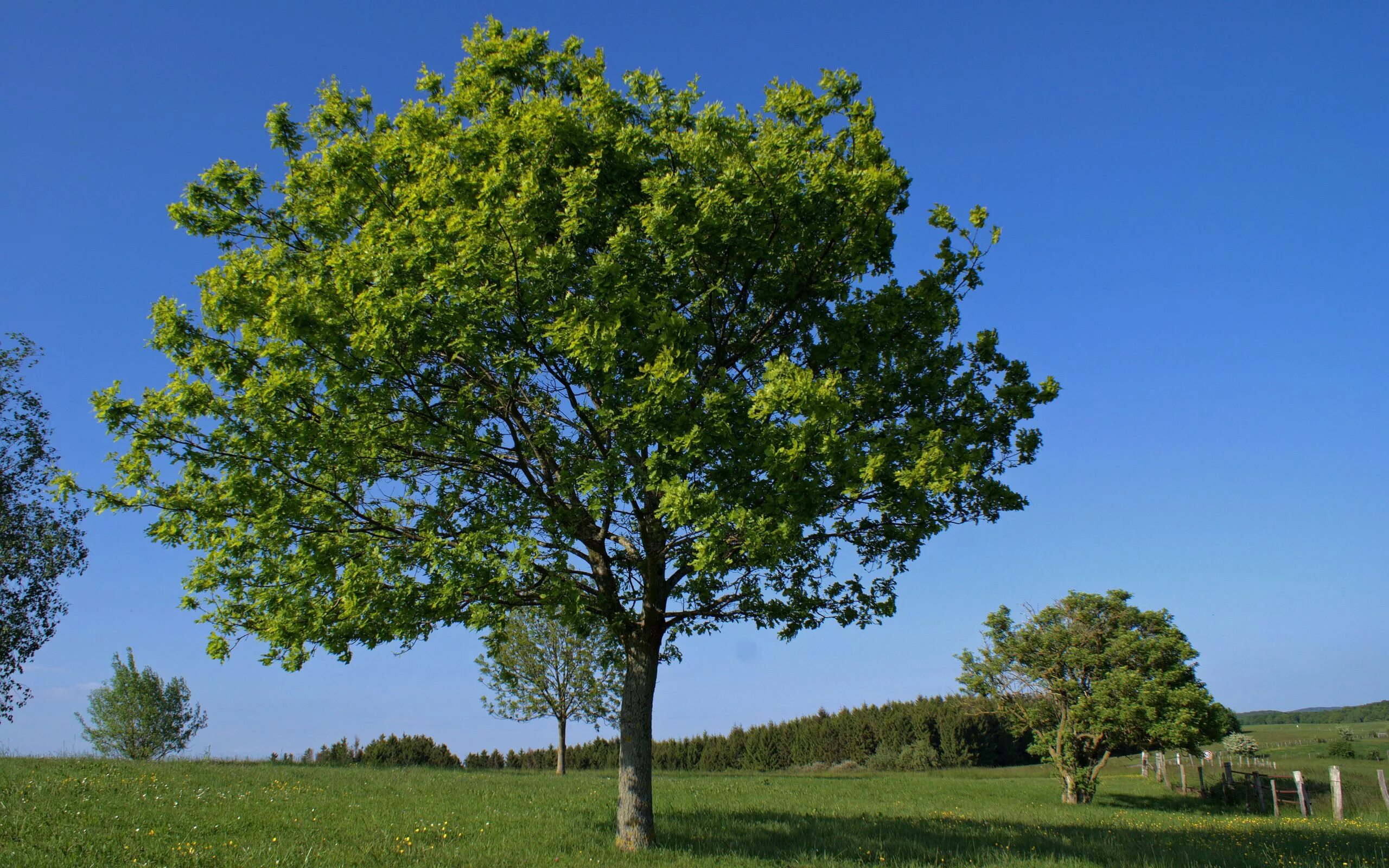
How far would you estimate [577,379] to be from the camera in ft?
37.3

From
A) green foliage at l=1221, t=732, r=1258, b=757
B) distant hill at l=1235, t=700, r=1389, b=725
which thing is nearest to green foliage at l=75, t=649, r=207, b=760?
green foliage at l=1221, t=732, r=1258, b=757

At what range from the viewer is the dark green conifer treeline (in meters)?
64.6

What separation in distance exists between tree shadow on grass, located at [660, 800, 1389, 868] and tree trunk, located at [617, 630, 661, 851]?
0.60 m

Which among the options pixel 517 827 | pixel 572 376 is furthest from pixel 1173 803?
pixel 572 376

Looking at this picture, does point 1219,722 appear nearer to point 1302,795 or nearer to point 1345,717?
point 1302,795

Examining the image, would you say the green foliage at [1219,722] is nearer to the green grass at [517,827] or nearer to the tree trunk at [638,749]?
the green grass at [517,827]

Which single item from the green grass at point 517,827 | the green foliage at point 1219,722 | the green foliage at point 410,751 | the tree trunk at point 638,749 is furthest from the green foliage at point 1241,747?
the tree trunk at point 638,749

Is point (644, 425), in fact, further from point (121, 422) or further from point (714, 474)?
point (121, 422)

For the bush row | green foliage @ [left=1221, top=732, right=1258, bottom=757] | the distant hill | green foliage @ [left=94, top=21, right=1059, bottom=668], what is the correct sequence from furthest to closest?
1. the distant hill
2. green foliage @ [left=1221, top=732, right=1258, bottom=757]
3. the bush row
4. green foliage @ [left=94, top=21, right=1059, bottom=668]

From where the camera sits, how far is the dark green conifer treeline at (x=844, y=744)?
64.6m

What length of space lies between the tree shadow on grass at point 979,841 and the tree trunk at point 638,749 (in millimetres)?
599

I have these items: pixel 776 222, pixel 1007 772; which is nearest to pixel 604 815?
pixel 776 222

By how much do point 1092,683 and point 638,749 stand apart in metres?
31.6

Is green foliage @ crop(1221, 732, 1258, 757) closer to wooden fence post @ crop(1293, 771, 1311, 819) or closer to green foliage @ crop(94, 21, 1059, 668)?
wooden fence post @ crop(1293, 771, 1311, 819)
